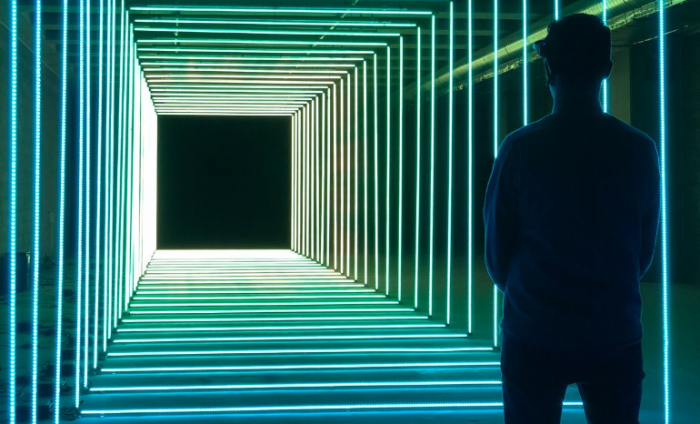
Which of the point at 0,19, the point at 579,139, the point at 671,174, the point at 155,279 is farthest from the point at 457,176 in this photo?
the point at 579,139

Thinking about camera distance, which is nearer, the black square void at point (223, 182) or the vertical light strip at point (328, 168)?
the vertical light strip at point (328, 168)

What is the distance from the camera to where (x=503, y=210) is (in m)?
1.93

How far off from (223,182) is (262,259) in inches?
159

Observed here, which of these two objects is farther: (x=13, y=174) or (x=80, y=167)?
(x=80, y=167)

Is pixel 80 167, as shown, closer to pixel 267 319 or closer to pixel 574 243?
pixel 574 243

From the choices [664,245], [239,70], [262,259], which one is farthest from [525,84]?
[262,259]

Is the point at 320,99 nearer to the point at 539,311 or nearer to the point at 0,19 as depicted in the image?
the point at 0,19

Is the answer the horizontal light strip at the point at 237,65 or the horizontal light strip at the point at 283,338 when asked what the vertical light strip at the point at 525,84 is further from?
the horizontal light strip at the point at 237,65

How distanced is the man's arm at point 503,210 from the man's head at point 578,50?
0.24 meters

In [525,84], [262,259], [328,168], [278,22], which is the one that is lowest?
[262,259]

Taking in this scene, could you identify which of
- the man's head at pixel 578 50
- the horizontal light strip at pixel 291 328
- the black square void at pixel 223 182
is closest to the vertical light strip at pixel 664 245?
the man's head at pixel 578 50

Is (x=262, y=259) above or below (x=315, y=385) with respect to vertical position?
above

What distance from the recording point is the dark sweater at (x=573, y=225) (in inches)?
72.1

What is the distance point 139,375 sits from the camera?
16.7 feet
